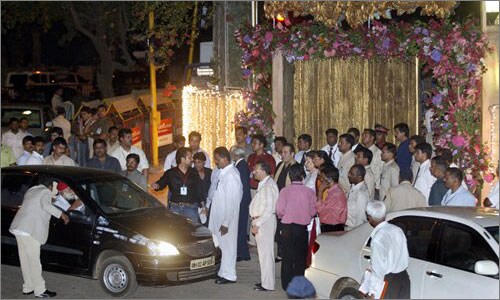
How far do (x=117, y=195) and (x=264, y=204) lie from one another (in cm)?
199

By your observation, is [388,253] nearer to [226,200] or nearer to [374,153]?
[226,200]

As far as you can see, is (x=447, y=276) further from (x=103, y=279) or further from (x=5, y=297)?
Answer: (x=5, y=297)

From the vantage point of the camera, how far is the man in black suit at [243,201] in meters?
11.9

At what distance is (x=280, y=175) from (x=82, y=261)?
315 cm

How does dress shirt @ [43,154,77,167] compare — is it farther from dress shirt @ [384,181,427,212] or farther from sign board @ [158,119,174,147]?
sign board @ [158,119,174,147]

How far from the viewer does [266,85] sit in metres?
15.1

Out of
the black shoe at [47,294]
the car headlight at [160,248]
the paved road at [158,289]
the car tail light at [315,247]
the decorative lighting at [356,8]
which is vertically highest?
the decorative lighting at [356,8]

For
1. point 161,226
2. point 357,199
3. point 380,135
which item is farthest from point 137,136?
point 357,199

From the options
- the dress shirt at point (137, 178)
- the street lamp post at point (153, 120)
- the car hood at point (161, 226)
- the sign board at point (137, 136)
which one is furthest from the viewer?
the street lamp post at point (153, 120)

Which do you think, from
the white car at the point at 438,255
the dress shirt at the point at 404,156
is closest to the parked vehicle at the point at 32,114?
the dress shirt at the point at 404,156

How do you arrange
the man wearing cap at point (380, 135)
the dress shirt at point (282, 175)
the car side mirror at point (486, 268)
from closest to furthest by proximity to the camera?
the car side mirror at point (486, 268) < the dress shirt at point (282, 175) < the man wearing cap at point (380, 135)

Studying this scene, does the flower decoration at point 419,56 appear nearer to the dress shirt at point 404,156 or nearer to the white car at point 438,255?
the dress shirt at point 404,156

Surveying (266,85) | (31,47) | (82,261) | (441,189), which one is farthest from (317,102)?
(31,47)

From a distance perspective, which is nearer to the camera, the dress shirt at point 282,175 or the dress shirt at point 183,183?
the dress shirt at point 183,183
